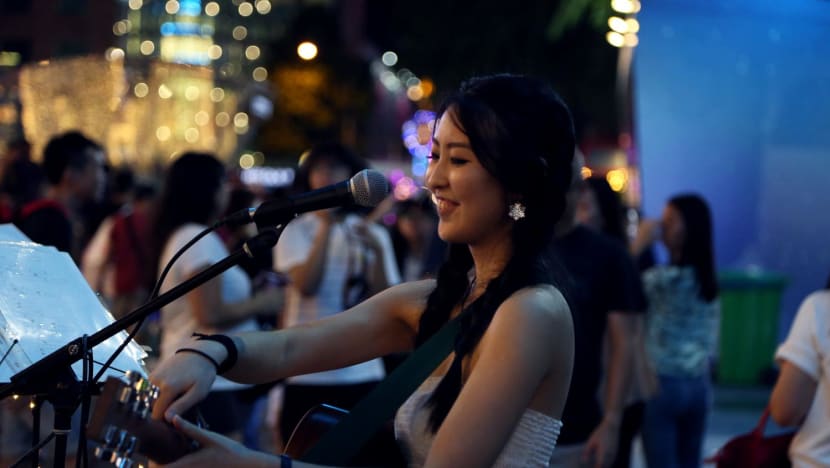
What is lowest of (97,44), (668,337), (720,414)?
(720,414)

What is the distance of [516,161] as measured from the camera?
→ 250cm

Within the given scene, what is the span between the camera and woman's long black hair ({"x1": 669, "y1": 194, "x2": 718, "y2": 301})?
649 cm

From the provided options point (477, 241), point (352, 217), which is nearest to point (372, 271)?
point (352, 217)

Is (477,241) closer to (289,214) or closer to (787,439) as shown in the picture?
(289,214)

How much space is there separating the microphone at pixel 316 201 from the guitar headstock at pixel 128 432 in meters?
0.45

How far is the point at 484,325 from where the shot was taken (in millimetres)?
2475

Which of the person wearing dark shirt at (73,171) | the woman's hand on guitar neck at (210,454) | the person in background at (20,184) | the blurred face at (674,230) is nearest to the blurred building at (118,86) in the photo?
the person in background at (20,184)

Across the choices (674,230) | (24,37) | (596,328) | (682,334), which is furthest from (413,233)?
(596,328)

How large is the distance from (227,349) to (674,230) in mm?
4555

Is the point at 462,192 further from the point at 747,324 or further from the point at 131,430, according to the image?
the point at 747,324

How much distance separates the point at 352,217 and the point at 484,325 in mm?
4502

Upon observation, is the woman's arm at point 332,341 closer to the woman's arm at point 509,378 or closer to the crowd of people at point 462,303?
the crowd of people at point 462,303

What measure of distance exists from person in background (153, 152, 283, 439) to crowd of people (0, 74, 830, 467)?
0.03 ft

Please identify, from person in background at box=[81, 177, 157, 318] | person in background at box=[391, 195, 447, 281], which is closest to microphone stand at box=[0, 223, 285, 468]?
person in background at box=[81, 177, 157, 318]
